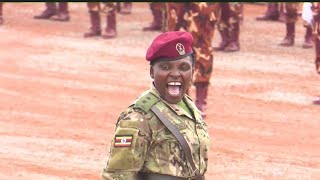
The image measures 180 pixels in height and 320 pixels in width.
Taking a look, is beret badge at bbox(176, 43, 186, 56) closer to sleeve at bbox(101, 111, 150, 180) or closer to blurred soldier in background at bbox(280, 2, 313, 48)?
sleeve at bbox(101, 111, 150, 180)

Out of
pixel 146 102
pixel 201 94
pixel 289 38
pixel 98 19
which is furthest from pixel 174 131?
pixel 98 19

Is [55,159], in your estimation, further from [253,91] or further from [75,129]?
[253,91]

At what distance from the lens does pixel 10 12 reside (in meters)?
17.3

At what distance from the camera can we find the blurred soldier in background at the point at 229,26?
44.1 ft

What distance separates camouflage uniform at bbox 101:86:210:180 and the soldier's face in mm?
35

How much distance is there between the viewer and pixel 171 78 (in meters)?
4.45

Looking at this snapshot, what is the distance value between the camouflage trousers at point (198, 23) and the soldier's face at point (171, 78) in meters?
4.86

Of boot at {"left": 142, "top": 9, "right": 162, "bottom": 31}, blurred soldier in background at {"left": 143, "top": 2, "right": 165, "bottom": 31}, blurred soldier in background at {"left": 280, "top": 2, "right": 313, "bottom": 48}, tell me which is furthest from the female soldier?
boot at {"left": 142, "top": 9, "right": 162, "bottom": 31}

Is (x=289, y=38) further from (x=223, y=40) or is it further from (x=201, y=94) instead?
(x=201, y=94)

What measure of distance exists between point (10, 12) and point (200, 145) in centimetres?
1319

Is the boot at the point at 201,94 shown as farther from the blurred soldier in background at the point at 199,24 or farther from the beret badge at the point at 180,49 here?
the beret badge at the point at 180,49

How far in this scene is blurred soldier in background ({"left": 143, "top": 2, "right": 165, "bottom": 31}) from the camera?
50.3 ft

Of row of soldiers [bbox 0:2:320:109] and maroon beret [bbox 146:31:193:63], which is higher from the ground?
maroon beret [bbox 146:31:193:63]

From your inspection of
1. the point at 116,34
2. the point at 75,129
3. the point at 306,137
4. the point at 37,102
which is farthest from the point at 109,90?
the point at 116,34
